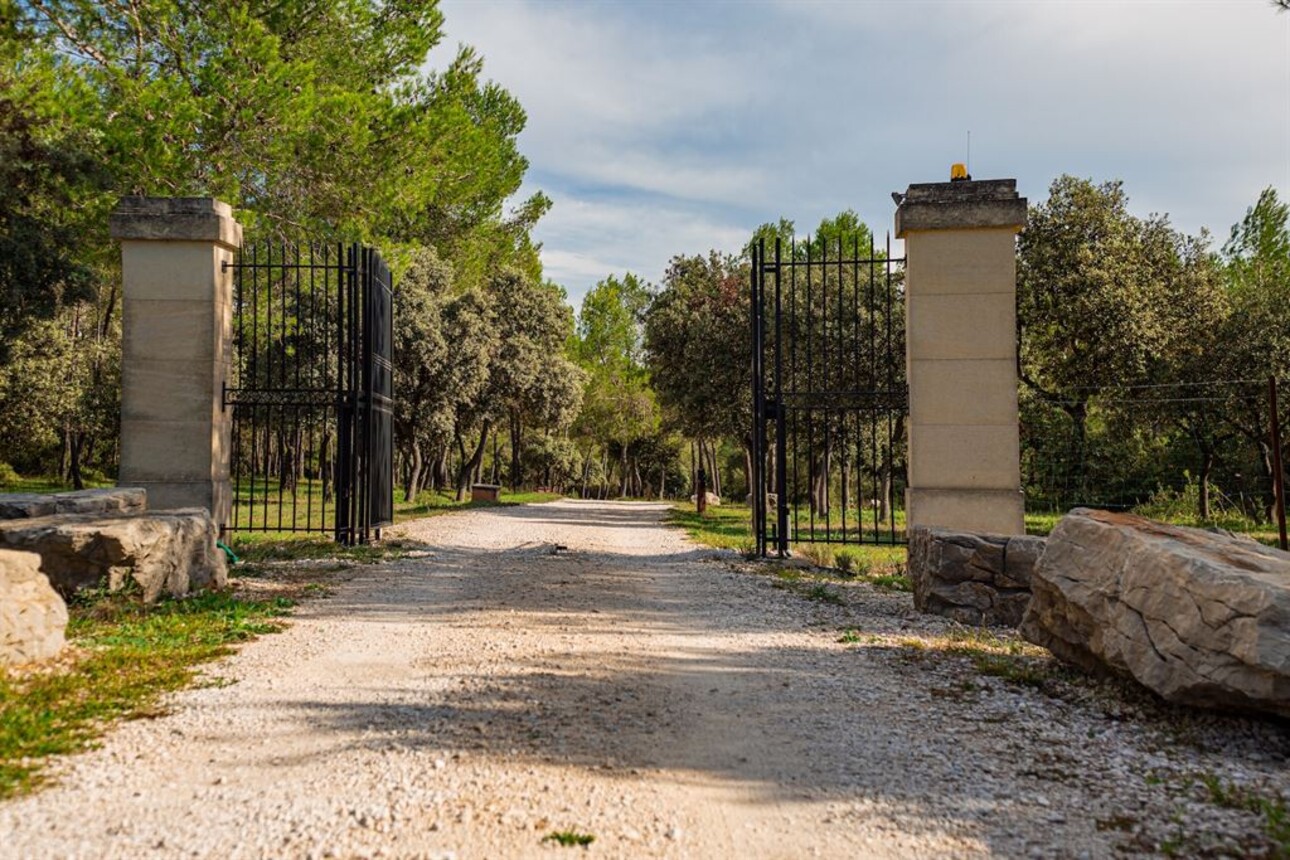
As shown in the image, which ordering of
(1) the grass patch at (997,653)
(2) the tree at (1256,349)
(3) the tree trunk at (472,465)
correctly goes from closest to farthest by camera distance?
(1) the grass patch at (997,653), (2) the tree at (1256,349), (3) the tree trunk at (472,465)

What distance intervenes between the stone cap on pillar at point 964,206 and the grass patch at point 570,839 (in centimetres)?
813

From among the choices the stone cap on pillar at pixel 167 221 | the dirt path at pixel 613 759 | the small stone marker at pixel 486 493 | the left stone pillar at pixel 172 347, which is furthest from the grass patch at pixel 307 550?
the small stone marker at pixel 486 493

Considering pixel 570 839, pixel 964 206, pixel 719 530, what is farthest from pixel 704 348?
pixel 570 839

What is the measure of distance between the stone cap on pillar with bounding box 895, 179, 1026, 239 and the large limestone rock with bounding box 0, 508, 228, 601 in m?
8.08

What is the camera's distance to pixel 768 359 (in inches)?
869

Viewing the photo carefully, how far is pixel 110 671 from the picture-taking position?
4.54 m

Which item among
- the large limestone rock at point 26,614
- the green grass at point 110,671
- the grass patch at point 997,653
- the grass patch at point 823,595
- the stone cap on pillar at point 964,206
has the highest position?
the stone cap on pillar at point 964,206

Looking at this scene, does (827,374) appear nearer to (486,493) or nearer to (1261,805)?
(1261,805)

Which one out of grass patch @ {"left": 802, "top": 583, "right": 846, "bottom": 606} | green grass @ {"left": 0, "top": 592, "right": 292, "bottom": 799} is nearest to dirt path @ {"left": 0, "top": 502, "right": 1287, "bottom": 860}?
green grass @ {"left": 0, "top": 592, "right": 292, "bottom": 799}

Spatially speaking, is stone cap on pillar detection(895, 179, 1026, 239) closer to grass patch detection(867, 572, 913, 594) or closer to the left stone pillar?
grass patch detection(867, 572, 913, 594)

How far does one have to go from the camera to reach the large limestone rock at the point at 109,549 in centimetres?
595

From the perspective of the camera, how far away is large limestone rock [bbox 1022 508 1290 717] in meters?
3.51

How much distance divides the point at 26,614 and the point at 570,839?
3859mm

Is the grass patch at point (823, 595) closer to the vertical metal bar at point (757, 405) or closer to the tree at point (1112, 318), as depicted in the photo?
the vertical metal bar at point (757, 405)
